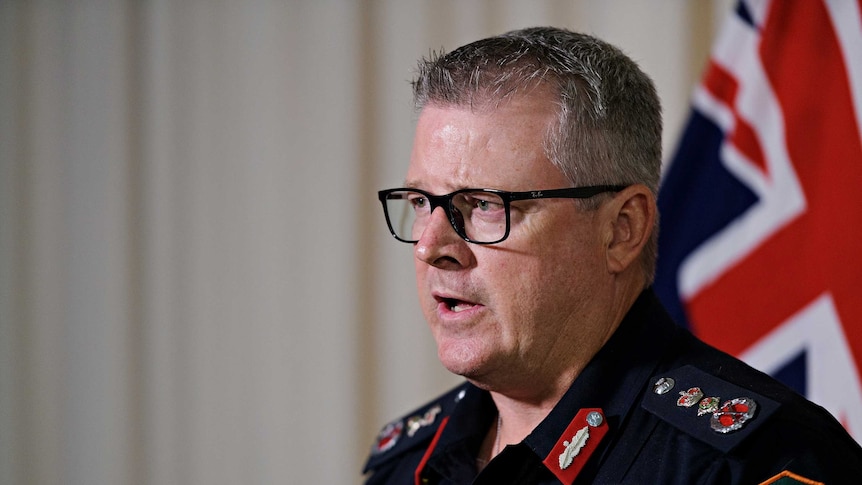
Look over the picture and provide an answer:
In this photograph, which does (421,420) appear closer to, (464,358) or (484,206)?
(464,358)

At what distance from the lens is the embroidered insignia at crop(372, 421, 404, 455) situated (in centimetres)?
179

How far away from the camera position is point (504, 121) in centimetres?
136

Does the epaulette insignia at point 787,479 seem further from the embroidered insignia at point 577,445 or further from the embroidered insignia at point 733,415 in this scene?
the embroidered insignia at point 577,445

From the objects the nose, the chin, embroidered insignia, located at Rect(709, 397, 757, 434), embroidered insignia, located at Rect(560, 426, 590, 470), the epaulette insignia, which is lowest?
embroidered insignia, located at Rect(560, 426, 590, 470)

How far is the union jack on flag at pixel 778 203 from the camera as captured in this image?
203 cm

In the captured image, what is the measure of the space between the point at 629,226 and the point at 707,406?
1.01 ft

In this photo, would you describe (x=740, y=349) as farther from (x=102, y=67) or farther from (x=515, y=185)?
(x=102, y=67)

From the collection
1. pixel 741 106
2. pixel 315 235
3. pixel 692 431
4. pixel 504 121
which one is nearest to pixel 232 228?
pixel 315 235

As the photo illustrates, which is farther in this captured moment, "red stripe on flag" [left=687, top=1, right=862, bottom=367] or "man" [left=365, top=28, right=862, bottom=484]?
"red stripe on flag" [left=687, top=1, right=862, bottom=367]

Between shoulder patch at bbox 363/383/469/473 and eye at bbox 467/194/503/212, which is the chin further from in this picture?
shoulder patch at bbox 363/383/469/473

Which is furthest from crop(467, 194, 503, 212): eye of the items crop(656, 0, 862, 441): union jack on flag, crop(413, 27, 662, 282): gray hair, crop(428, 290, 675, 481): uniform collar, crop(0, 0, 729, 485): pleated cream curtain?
crop(0, 0, 729, 485): pleated cream curtain

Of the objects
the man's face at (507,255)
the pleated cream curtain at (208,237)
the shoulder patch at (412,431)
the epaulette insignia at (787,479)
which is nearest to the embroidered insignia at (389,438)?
the shoulder patch at (412,431)

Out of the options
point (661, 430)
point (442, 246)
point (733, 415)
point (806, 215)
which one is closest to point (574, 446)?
point (661, 430)

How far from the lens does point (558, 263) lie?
1.37 metres
